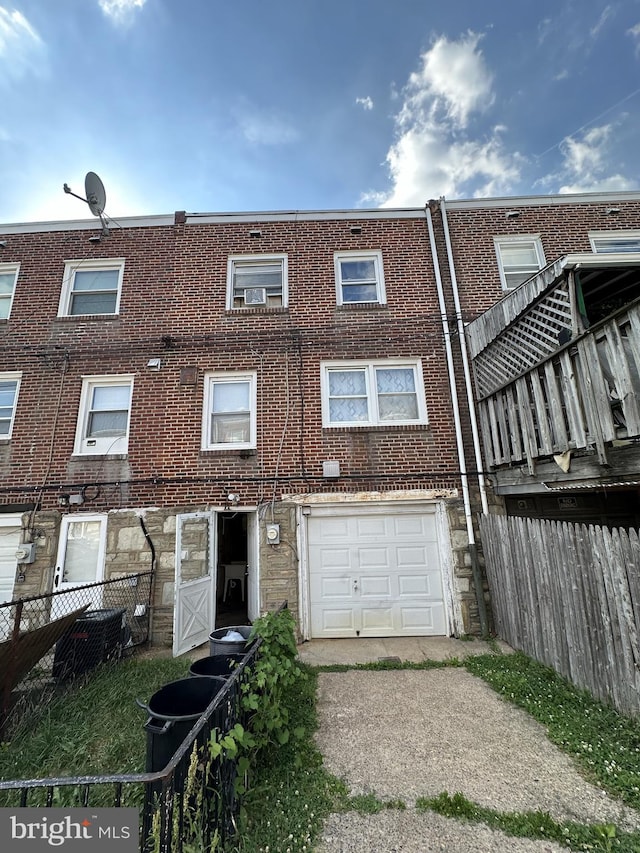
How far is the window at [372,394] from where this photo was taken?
23.9 ft

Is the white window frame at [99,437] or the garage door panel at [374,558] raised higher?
the white window frame at [99,437]

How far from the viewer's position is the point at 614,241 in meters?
8.09

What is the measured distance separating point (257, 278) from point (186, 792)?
26.9ft

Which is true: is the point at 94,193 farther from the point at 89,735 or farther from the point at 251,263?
the point at 89,735

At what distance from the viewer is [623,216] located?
811 cm

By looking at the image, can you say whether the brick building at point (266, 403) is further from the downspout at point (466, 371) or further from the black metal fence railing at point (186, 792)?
the black metal fence railing at point (186, 792)

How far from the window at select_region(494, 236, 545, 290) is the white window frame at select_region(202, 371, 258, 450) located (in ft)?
19.6

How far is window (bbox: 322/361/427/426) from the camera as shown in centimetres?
729

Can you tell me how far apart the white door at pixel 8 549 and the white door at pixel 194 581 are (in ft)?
10.4

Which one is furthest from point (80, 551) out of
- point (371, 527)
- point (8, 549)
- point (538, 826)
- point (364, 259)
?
point (364, 259)

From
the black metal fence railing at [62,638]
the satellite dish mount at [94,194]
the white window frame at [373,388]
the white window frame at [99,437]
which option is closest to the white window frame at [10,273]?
the satellite dish mount at [94,194]

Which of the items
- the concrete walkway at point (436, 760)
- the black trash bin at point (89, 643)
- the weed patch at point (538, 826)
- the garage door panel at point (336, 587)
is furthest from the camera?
the garage door panel at point (336, 587)

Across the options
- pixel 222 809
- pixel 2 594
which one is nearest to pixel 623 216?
pixel 222 809

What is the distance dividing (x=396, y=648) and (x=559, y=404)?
4.48m
